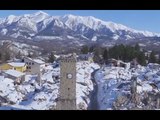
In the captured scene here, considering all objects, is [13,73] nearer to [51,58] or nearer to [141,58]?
[51,58]

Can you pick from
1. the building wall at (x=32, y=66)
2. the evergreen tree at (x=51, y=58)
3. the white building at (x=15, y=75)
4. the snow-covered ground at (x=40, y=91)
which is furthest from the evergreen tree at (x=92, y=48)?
the white building at (x=15, y=75)

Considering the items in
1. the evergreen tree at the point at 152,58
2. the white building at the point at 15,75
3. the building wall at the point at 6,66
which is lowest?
the white building at the point at 15,75

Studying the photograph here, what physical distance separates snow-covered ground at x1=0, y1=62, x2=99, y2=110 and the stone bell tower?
0.11 ft

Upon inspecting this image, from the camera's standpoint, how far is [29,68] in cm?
266

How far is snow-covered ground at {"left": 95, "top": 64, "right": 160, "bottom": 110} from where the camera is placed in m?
2.62

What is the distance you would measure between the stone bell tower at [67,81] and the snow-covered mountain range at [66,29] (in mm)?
184

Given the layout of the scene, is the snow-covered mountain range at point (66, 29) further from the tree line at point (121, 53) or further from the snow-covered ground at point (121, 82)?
the snow-covered ground at point (121, 82)

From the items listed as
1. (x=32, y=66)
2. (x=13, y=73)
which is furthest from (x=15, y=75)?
(x=32, y=66)

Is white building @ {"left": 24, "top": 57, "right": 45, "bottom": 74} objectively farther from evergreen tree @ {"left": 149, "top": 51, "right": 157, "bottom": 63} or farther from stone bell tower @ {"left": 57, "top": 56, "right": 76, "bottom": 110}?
evergreen tree @ {"left": 149, "top": 51, "right": 157, "bottom": 63}

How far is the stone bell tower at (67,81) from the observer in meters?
2.56

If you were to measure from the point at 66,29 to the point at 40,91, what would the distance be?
497 mm

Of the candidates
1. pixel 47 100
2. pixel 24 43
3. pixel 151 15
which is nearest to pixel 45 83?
pixel 47 100

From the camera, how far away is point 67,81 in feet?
8.54
